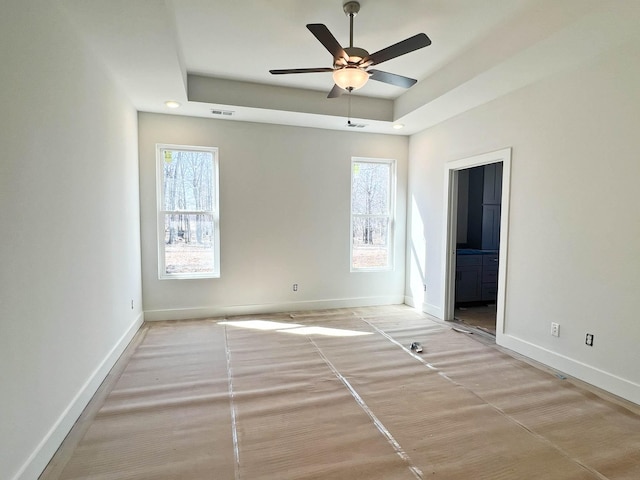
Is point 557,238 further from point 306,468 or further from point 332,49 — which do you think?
point 306,468

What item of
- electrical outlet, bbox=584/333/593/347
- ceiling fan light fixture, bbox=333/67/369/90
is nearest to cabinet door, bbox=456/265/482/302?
electrical outlet, bbox=584/333/593/347

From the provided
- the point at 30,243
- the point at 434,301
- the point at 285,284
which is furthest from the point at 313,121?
the point at 30,243

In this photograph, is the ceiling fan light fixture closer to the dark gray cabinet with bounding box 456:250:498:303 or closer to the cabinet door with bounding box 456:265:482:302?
the dark gray cabinet with bounding box 456:250:498:303

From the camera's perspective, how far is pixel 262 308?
4.71m

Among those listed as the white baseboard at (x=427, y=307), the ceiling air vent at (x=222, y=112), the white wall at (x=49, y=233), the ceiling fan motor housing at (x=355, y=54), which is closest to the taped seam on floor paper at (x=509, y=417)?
the white baseboard at (x=427, y=307)

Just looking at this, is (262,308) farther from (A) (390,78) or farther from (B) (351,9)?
(B) (351,9)

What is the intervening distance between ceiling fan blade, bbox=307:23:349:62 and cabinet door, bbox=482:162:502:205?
386 centimetres

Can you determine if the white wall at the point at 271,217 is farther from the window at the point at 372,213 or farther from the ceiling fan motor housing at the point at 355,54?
the ceiling fan motor housing at the point at 355,54

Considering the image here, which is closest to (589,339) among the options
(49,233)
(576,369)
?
(576,369)

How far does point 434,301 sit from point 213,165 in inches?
139

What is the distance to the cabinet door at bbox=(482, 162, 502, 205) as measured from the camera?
5.27 metres

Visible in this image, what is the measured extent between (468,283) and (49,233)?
508 cm

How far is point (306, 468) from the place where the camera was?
5.85 ft

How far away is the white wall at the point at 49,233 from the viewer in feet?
5.08
